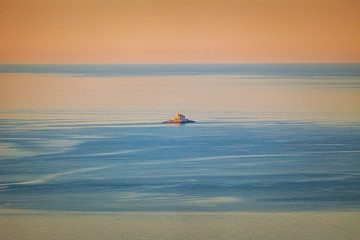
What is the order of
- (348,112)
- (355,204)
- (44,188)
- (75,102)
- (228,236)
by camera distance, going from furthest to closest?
(75,102)
(348,112)
(44,188)
(355,204)
(228,236)

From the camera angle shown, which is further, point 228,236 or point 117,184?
point 117,184

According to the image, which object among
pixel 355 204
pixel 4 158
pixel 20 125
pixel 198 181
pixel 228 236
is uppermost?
pixel 20 125

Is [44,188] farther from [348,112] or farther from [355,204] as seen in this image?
[348,112]

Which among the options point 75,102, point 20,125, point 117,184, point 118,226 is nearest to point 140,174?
point 117,184

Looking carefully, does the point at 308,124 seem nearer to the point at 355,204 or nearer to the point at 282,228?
the point at 355,204

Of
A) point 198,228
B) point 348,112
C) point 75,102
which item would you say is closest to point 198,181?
point 198,228

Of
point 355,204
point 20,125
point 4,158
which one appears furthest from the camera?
point 20,125

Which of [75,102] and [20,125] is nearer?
[20,125]

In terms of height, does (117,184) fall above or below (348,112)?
below

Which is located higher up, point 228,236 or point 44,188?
point 44,188
